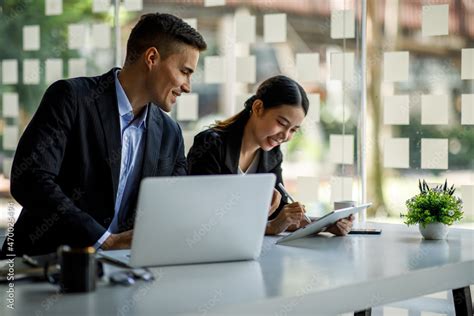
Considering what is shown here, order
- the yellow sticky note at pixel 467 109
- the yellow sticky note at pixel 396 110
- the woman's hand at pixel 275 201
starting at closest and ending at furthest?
the woman's hand at pixel 275 201 < the yellow sticky note at pixel 467 109 < the yellow sticky note at pixel 396 110

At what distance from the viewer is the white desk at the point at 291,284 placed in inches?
69.8

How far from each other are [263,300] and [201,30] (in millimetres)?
3591

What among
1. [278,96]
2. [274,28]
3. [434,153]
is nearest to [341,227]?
[278,96]

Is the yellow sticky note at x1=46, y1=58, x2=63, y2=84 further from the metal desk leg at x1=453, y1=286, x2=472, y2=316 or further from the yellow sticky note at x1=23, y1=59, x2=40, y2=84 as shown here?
the metal desk leg at x1=453, y1=286, x2=472, y2=316

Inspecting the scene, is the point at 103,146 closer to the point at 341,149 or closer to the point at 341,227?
the point at 341,227

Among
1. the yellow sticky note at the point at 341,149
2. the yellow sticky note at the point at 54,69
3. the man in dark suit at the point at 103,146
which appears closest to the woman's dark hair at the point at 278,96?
the man in dark suit at the point at 103,146

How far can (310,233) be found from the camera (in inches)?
118

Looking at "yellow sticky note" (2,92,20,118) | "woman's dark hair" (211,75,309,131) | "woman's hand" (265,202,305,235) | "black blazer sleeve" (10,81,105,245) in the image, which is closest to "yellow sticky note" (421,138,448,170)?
"woman's dark hair" (211,75,309,131)

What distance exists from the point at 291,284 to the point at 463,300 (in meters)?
1.19

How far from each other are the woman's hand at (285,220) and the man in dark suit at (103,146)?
0.43m

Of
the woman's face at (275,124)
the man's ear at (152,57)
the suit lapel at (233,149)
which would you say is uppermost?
the man's ear at (152,57)

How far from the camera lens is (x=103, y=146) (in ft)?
9.30

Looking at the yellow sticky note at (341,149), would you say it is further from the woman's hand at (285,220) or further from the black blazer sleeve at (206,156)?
the woman's hand at (285,220)

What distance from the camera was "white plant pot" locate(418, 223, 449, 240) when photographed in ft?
9.77
